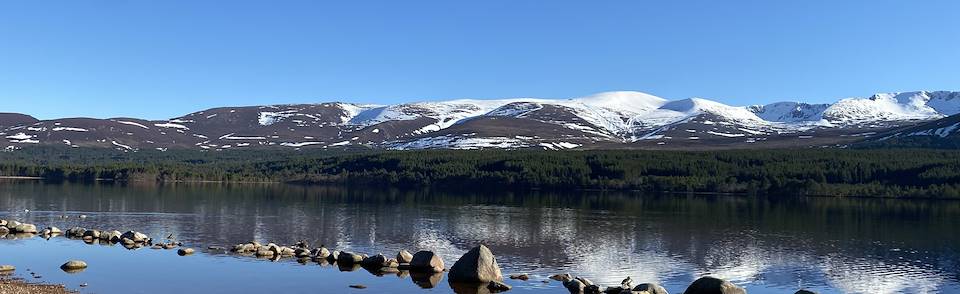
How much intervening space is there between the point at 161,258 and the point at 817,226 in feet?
200

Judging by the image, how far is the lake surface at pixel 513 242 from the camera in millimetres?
41688

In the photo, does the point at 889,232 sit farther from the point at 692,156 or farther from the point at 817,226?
the point at 692,156

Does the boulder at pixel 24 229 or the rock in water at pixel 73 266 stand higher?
the boulder at pixel 24 229

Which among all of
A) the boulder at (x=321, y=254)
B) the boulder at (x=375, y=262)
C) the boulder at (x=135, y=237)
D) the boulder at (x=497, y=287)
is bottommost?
the boulder at (x=497, y=287)

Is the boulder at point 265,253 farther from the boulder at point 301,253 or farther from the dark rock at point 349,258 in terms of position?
the dark rock at point 349,258

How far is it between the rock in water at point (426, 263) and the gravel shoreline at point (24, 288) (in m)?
16.2

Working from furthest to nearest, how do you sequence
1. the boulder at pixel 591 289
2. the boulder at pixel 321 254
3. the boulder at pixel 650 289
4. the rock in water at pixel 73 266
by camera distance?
the boulder at pixel 321 254 → the rock in water at pixel 73 266 → the boulder at pixel 591 289 → the boulder at pixel 650 289

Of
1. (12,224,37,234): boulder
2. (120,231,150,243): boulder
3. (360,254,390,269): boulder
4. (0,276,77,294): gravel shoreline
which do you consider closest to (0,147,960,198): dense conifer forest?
(12,224,37,234): boulder

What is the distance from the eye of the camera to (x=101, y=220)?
72.9 metres

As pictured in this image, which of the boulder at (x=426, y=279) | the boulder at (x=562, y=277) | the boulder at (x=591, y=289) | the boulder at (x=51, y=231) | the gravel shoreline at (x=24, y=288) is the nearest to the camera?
the gravel shoreline at (x=24, y=288)

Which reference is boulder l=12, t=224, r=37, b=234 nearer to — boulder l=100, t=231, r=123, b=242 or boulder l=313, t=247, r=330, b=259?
boulder l=100, t=231, r=123, b=242

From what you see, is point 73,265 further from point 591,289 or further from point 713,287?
point 713,287

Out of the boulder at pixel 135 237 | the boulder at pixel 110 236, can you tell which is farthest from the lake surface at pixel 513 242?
the boulder at pixel 110 236

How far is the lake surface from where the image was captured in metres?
41.7
